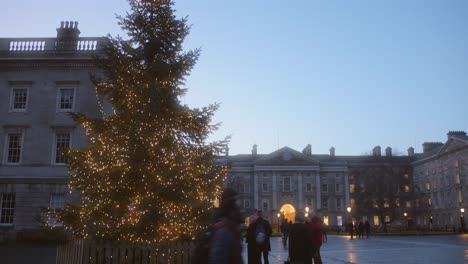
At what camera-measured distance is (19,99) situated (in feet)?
110

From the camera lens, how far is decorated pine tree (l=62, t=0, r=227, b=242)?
14086 mm

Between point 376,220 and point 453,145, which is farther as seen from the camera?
point 376,220

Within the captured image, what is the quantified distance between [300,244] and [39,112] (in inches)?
1130

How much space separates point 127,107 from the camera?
50.2ft

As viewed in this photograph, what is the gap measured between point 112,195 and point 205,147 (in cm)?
375

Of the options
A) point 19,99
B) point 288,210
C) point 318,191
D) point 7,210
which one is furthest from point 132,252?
point 318,191

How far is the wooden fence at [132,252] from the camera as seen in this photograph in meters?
12.2

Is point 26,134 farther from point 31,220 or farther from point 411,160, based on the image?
point 411,160

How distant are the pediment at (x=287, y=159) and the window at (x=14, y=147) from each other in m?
59.0

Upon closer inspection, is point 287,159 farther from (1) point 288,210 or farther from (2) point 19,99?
(2) point 19,99

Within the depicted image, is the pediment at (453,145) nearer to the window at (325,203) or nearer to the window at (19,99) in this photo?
the window at (325,203)

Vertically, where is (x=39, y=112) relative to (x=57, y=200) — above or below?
above

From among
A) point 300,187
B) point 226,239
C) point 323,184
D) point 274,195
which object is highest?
point 323,184

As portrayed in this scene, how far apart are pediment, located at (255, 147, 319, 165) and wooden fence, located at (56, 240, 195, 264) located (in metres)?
75.8
